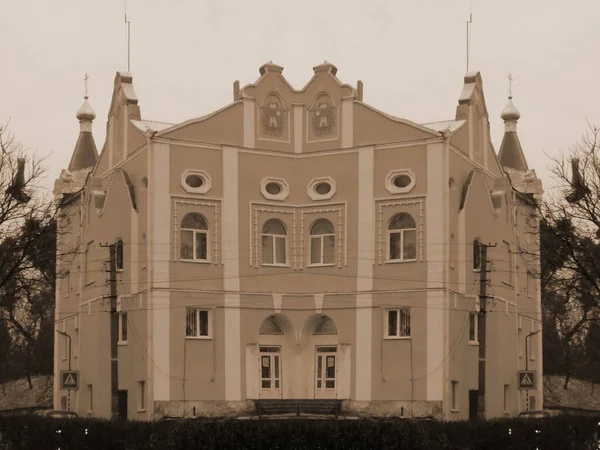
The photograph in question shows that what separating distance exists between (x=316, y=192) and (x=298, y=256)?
2.69m

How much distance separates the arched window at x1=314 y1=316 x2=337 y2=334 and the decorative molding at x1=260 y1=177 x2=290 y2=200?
5173mm

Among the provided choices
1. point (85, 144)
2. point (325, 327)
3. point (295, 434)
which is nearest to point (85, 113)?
point (85, 144)

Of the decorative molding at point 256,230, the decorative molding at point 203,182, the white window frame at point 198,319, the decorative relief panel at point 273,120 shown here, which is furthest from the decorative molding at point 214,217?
the decorative relief panel at point 273,120

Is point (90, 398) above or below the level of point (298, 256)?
below

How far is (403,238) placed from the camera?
59062 millimetres

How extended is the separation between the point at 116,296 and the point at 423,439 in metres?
26.6

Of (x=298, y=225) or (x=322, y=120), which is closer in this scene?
(x=298, y=225)

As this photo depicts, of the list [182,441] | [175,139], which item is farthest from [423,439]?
[175,139]

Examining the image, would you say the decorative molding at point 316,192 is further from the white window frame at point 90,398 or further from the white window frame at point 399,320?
the white window frame at point 90,398

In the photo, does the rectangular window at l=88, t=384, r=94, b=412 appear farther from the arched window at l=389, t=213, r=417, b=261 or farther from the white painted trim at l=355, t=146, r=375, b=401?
the arched window at l=389, t=213, r=417, b=261

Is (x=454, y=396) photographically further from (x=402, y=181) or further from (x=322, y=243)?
(x=402, y=181)

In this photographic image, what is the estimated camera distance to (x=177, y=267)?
5822 centimetres

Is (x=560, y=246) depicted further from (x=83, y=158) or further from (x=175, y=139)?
(x=83, y=158)

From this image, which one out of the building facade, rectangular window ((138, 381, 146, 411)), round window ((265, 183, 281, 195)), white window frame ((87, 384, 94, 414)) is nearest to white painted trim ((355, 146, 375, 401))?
the building facade
